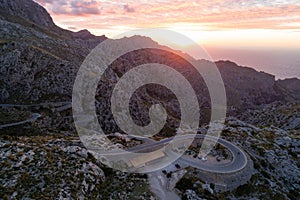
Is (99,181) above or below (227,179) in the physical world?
above

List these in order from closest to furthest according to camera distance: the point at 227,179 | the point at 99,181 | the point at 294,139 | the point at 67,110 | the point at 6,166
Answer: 1. the point at 6,166
2. the point at 99,181
3. the point at 227,179
4. the point at 294,139
5. the point at 67,110

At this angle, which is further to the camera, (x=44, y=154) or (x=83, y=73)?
(x=83, y=73)

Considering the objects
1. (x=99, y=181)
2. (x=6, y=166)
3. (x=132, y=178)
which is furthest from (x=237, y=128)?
(x=6, y=166)

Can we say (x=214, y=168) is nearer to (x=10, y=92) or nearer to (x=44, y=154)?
(x=44, y=154)

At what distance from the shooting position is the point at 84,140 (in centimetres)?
5803

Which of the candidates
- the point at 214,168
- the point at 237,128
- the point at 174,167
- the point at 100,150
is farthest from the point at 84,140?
the point at 237,128

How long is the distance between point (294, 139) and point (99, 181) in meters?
58.7

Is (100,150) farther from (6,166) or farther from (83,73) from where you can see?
(83,73)

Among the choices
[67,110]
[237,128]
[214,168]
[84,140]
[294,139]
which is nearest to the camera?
[214,168]

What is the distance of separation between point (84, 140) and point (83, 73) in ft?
277

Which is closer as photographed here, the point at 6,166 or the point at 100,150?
the point at 6,166

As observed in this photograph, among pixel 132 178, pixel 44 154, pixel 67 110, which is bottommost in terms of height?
pixel 67 110

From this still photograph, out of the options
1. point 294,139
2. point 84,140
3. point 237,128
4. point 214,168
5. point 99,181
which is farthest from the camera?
point 237,128

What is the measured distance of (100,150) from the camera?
174ft
